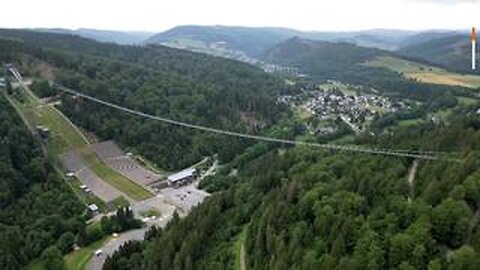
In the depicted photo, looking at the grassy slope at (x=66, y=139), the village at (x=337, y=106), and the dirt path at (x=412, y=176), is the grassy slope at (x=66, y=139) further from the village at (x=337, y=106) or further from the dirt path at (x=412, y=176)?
the village at (x=337, y=106)

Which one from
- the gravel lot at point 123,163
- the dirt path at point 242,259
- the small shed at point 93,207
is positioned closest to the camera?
the dirt path at point 242,259

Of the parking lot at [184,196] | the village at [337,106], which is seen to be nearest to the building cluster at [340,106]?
the village at [337,106]

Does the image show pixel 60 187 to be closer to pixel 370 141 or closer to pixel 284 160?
pixel 284 160

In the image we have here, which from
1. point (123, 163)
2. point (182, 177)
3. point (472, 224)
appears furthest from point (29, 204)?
point (472, 224)

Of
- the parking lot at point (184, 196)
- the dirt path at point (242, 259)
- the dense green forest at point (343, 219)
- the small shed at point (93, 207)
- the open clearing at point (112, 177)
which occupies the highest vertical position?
the dense green forest at point (343, 219)

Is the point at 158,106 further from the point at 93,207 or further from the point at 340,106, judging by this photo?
the point at 340,106

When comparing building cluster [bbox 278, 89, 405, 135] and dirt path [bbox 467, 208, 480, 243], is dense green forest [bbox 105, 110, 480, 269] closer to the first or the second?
dirt path [bbox 467, 208, 480, 243]

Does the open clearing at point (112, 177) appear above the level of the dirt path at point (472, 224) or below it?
below

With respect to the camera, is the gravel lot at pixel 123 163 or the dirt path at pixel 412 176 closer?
the dirt path at pixel 412 176
